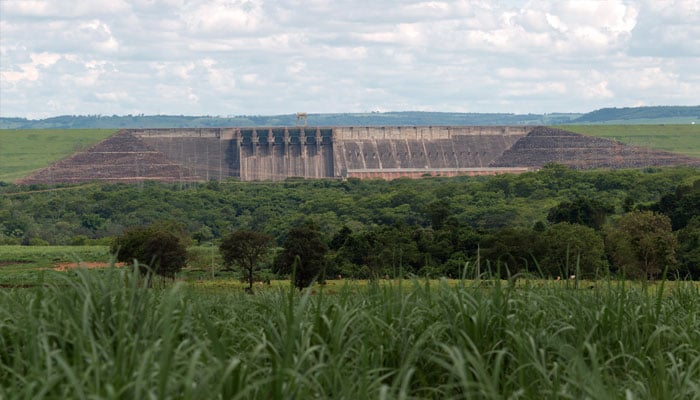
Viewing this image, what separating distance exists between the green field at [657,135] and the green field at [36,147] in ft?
243

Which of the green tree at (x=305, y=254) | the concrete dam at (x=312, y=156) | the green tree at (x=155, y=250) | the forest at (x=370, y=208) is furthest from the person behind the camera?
the concrete dam at (x=312, y=156)

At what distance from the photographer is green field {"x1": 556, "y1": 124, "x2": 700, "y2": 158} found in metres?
167

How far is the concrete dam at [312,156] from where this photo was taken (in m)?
142

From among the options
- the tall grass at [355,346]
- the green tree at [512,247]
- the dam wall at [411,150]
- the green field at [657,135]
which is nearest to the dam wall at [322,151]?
the dam wall at [411,150]

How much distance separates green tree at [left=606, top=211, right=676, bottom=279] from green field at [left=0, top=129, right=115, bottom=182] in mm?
107462

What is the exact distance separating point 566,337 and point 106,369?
4878 millimetres

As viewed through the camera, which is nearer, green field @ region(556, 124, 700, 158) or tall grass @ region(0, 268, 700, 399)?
tall grass @ region(0, 268, 700, 399)

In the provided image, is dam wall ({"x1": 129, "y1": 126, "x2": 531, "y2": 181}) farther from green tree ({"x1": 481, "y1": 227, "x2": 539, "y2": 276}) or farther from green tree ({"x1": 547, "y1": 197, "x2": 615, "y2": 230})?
green tree ({"x1": 481, "y1": 227, "x2": 539, "y2": 276})

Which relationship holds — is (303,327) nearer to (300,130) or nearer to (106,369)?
(106,369)

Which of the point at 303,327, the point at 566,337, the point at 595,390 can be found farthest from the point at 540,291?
the point at 595,390

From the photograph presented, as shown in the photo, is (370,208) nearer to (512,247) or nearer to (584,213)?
(584,213)

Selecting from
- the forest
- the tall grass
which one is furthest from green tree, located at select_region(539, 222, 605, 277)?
the tall grass

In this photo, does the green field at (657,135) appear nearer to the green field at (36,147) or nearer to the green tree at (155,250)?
the green field at (36,147)

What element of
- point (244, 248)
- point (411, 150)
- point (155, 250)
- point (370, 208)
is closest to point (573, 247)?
point (244, 248)
